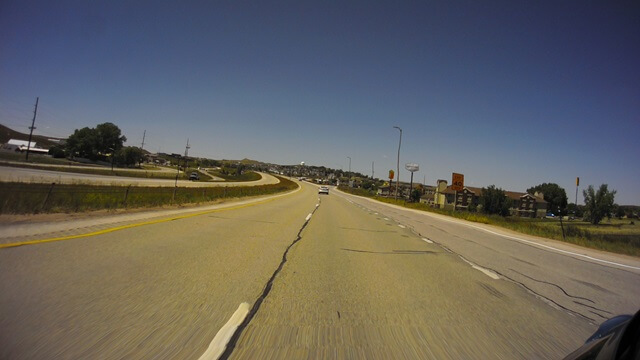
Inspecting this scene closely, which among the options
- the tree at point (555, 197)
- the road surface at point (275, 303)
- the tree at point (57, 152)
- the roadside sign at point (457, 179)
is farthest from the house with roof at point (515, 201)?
the tree at point (57, 152)

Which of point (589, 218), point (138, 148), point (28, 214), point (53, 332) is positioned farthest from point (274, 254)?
point (138, 148)

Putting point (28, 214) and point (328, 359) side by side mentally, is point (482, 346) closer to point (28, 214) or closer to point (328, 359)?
point (328, 359)

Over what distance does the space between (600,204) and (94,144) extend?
Answer: 364 feet

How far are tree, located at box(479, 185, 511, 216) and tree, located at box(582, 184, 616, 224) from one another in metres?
15.5

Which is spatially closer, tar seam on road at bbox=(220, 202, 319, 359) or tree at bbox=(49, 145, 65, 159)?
tar seam on road at bbox=(220, 202, 319, 359)

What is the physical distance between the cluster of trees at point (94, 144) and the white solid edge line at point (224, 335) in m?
84.1

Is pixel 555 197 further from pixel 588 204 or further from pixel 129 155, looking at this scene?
pixel 129 155

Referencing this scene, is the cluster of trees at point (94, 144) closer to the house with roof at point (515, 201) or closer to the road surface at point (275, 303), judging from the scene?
the road surface at point (275, 303)

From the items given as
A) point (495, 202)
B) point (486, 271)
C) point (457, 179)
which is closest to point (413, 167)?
point (495, 202)

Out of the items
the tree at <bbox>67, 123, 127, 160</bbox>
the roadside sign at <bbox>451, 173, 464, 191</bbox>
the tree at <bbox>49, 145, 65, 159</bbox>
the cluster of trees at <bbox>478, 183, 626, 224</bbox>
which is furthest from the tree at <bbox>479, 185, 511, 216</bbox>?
the tree at <bbox>49, 145, 65, 159</bbox>

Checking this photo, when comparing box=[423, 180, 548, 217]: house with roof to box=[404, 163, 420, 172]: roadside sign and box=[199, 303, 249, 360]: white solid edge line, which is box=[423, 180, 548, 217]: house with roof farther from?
box=[199, 303, 249, 360]: white solid edge line

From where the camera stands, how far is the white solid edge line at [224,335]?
317 centimetres

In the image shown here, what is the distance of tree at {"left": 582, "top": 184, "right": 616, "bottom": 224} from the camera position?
225ft

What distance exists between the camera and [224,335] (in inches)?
141
